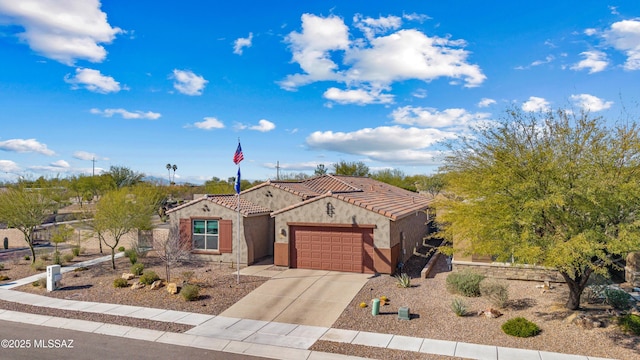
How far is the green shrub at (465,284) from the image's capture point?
52.7 feet

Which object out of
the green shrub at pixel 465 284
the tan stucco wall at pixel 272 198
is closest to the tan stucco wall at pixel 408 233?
the green shrub at pixel 465 284

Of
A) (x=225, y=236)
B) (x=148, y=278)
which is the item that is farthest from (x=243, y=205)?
(x=148, y=278)

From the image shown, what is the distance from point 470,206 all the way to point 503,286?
4187 mm

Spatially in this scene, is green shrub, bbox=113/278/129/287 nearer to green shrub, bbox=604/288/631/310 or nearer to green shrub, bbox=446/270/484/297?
green shrub, bbox=446/270/484/297

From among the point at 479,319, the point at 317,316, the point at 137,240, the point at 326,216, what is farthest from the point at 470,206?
the point at 137,240

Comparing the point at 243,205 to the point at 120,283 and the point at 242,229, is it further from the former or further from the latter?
the point at 120,283

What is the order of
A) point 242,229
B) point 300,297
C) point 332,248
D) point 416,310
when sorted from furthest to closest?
point 242,229 → point 332,248 → point 300,297 → point 416,310

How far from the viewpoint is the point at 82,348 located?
40.1 ft

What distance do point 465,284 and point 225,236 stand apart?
13.3 metres

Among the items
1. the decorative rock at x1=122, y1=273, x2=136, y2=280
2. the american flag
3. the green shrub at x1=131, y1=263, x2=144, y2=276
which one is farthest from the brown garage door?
the decorative rock at x1=122, y1=273, x2=136, y2=280

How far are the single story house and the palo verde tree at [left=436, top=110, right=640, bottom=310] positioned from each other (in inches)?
296

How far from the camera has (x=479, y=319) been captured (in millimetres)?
13797

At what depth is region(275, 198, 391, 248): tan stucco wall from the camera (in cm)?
2033

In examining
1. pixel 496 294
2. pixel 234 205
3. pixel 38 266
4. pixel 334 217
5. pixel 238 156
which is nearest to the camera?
pixel 496 294
